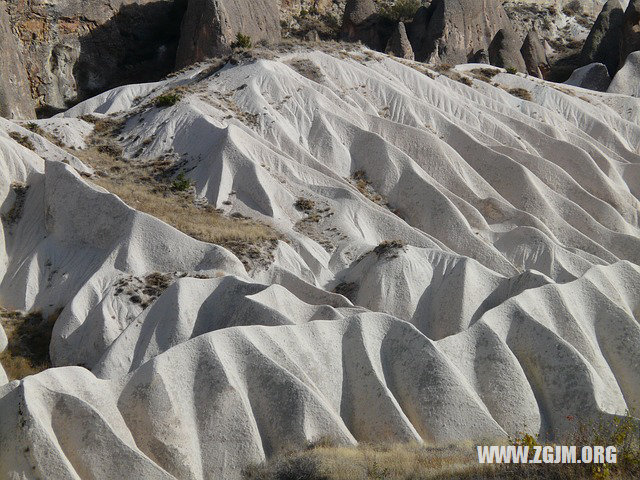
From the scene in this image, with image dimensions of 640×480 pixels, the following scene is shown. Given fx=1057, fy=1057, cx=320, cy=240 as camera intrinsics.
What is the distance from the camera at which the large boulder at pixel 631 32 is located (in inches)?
2589

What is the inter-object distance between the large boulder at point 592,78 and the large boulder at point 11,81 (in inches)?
1353

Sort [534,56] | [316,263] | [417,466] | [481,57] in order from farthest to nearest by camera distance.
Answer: [534,56] → [481,57] → [316,263] → [417,466]

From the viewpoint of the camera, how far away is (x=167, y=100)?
152 ft

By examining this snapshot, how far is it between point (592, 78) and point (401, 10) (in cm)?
1497

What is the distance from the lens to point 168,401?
24.2 meters

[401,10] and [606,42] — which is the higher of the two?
[401,10]

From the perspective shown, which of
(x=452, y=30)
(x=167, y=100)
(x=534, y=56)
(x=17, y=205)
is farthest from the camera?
(x=534, y=56)

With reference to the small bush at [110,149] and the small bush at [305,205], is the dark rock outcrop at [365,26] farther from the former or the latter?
the small bush at [305,205]

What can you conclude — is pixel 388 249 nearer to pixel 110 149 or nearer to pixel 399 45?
pixel 110 149

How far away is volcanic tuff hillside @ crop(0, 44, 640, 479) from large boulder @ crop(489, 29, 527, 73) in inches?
321

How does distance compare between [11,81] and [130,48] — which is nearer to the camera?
[11,81]

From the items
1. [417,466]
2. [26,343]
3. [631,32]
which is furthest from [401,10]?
[417,466]

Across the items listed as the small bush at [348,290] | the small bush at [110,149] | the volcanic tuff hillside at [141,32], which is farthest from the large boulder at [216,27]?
the small bush at [348,290]

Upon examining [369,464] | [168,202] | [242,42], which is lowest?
[168,202]
